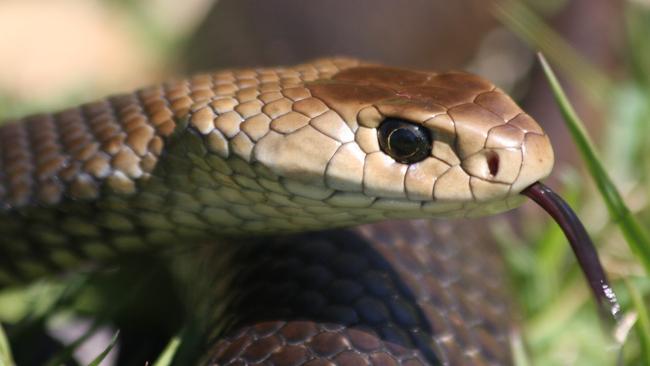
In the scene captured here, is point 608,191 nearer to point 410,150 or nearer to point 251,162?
point 410,150

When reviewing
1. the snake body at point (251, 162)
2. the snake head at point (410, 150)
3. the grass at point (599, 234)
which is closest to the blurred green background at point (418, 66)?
the grass at point (599, 234)

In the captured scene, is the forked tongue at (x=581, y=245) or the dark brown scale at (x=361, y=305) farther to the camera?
the dark brown scale at (x=361, y=305)

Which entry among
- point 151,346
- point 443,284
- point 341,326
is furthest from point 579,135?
point 151,346

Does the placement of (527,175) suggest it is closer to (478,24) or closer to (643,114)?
(643,114)

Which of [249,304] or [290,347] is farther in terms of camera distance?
[249,304]

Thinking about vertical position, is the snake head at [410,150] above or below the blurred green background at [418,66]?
above

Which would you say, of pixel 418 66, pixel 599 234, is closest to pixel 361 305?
pixel 599 234

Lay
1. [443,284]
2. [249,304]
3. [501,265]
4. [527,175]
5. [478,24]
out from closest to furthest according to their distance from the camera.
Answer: [527,175]
[249,304]
[443,284]
[501,265]
[478,24]

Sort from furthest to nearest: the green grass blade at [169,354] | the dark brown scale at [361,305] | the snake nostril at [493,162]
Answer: the green grass blade at [169,354] < the dark brown scale at [361,305] < the snake nostril at [493,162]

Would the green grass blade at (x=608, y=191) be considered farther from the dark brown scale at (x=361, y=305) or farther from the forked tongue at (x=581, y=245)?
the dark brown scale at (x=361, y=305)
